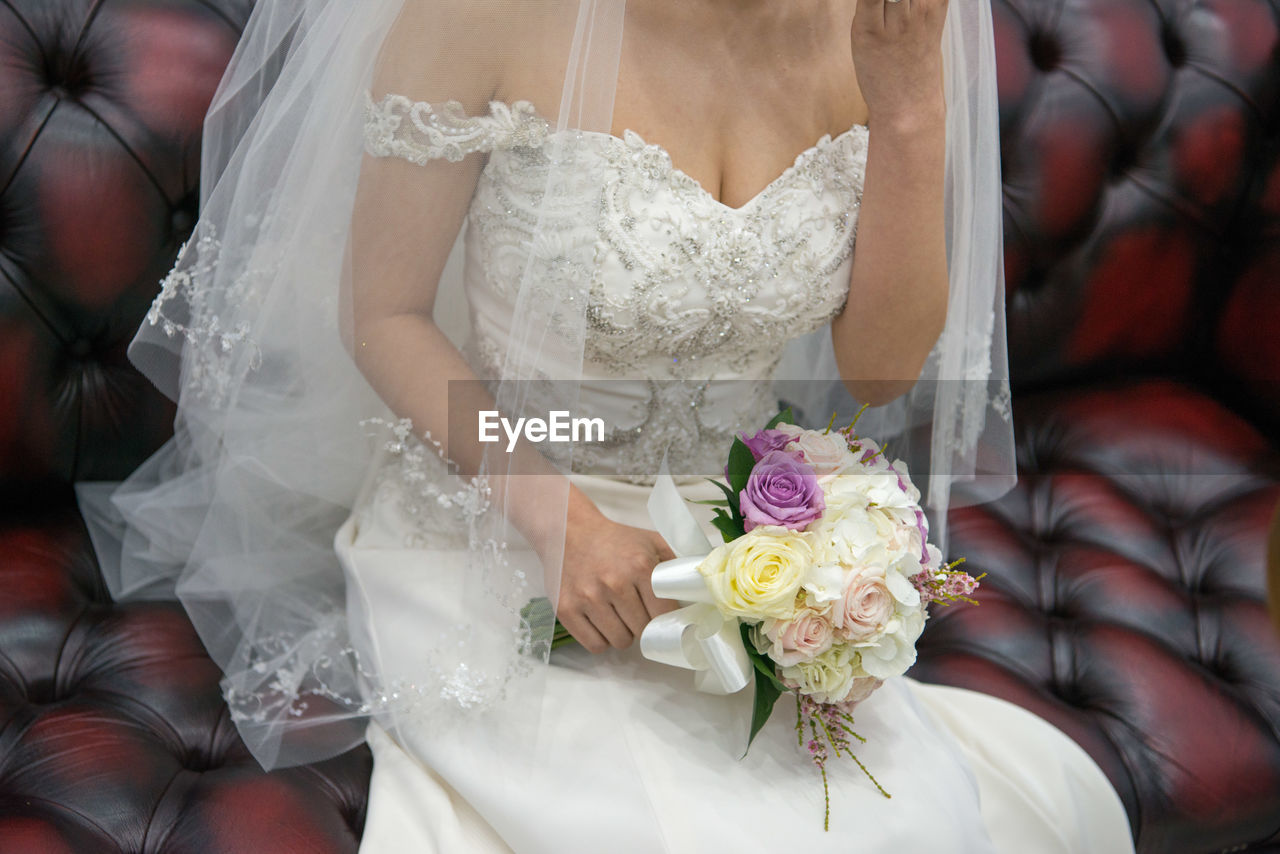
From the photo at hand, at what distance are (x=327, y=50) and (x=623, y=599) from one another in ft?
1.93

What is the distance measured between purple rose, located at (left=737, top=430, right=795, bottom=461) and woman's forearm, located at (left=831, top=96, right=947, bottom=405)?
278 mm

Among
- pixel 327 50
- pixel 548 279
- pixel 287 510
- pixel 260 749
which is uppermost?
pixel 327 50

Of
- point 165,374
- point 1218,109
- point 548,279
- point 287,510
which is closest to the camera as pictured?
point 548,279

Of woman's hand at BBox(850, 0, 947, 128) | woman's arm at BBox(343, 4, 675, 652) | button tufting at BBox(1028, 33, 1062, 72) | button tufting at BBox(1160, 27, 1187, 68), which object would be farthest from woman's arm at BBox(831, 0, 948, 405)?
button tufting at BBox(1160, 27, 1187, 68)

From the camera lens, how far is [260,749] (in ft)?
3.38

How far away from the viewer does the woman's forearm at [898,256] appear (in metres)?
1.07

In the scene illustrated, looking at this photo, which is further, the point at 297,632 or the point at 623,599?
the point at 297,632

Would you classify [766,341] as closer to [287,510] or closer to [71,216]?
[287,510]

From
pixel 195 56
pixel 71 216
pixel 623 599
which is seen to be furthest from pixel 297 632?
pixel 195 56

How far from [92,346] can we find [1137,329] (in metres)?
1.50

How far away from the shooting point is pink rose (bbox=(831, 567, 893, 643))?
84cm

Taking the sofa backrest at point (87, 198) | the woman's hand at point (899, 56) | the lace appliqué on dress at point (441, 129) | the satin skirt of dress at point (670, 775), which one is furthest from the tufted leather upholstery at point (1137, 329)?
the sofa backrest at point (87, 198)

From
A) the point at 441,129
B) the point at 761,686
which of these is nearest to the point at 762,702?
the point at 761,686

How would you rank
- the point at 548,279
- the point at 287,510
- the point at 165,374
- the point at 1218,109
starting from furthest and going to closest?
the point at 1218,109
the point at 287,510
the point at 165,374
the point at 548,279
